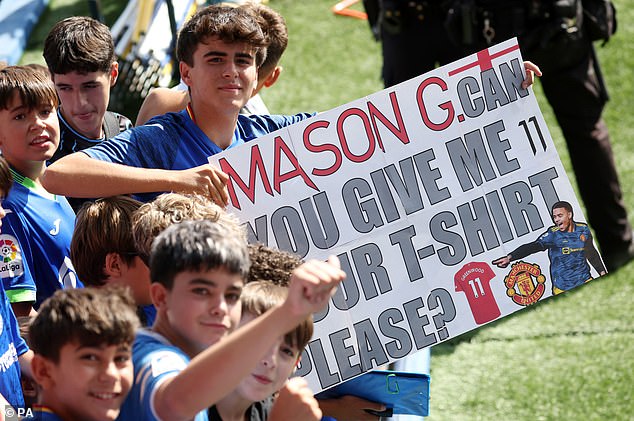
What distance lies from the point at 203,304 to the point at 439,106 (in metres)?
1.27

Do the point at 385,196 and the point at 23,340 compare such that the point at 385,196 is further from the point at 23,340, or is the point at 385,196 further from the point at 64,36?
the point at 64,36

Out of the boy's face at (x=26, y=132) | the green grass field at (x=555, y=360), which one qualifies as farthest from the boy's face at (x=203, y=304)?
the green grass field at (x=555, y=360)

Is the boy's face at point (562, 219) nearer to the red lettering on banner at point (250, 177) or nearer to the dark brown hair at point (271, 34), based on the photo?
the red lettering on banner at point (250, 177)

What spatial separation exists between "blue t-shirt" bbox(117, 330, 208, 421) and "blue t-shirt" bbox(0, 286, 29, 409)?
0.62 metres

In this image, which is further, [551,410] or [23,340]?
[551,410]

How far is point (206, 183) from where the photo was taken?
2674 millimetres

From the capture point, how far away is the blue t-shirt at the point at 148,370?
1.89m

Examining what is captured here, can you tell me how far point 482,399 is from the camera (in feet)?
14.7

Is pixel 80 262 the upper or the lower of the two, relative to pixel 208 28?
lower

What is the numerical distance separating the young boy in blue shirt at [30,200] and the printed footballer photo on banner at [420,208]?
52 cm

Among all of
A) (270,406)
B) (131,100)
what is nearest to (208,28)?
(270,406)

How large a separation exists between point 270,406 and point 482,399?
7.70 feet

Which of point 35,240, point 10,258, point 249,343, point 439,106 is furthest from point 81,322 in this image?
point 439,106

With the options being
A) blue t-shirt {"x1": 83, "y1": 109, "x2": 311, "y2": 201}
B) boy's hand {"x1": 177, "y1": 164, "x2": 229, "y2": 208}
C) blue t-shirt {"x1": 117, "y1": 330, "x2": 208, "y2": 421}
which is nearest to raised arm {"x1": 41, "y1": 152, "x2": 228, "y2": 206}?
boy's hand {"x1": 177, "y1": 164, "x2": 229, "y2": 208}
